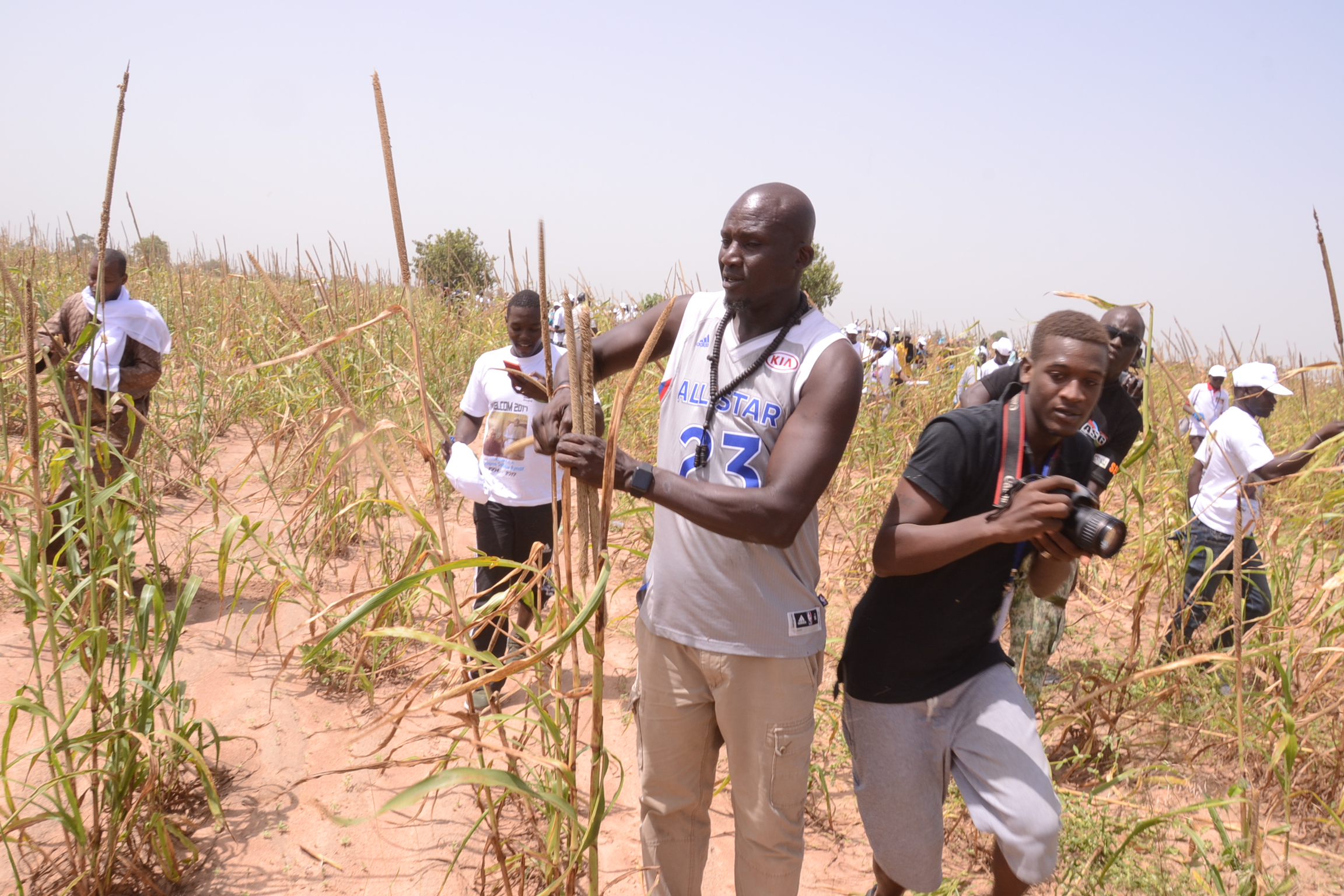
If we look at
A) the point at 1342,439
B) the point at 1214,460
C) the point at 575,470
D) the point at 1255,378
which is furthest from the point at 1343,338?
the point at 1255,378

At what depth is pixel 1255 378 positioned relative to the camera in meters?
3.89

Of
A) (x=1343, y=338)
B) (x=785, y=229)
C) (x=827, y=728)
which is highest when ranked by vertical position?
(x=785, y=229)

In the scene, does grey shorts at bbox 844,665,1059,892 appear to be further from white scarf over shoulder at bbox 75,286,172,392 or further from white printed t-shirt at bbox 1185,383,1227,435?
white printed t-shirt at bbox 1185,383,1227,435

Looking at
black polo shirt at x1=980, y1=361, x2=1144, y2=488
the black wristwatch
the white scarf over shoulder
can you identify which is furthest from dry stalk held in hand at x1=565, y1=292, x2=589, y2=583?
the white scarf over shoulder

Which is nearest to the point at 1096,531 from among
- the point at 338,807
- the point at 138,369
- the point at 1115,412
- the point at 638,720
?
the point at 638,720

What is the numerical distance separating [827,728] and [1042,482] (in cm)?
174

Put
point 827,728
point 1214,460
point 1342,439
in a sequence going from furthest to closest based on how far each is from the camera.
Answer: point 1214,460 → point 827,728 → point 1342,439

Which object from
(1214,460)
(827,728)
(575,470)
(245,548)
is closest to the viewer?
(575,470)

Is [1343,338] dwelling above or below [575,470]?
above

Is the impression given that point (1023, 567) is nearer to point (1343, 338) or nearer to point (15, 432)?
point (1343, 338)

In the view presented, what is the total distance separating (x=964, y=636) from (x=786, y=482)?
0.60 meters

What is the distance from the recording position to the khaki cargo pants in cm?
164

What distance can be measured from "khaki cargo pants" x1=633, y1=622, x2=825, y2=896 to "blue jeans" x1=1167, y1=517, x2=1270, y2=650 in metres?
1.73

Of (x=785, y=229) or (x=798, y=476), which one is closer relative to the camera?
(x=798, y=476)
